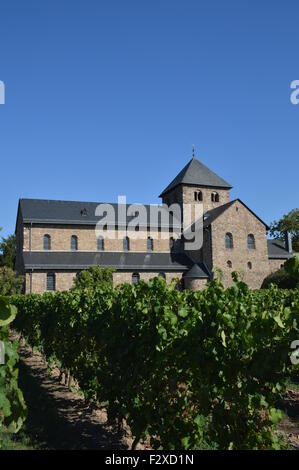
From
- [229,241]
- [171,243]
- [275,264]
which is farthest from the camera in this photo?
[275,264]

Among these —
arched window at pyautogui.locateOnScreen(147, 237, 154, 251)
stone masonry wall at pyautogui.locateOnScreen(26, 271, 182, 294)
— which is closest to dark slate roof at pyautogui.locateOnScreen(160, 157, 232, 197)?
arched window at pyautogui.locateOnScreen(147, 237, 154, 251)

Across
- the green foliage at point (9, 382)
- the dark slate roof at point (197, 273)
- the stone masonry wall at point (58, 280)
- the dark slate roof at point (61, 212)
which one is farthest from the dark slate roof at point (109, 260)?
the green foliage at point (9, 382)

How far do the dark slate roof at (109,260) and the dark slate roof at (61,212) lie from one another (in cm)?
280

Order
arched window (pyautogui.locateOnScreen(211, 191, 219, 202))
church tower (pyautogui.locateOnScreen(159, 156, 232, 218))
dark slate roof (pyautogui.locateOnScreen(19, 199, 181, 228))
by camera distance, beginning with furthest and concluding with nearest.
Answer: arched window (pyautogui.locateOnScreen(211, 191, 219, 202)) < church tower (pyautogui.locateOnScreen(159, 156, 232, 218)) < dark slate roof (pyautogui.locateOnScreen(19, 199, 181, 228))

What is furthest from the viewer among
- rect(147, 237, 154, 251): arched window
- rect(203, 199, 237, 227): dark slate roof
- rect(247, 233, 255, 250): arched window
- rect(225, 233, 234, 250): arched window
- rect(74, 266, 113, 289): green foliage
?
rect(147, 237, 154, 251): arched window

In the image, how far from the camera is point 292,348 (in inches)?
156

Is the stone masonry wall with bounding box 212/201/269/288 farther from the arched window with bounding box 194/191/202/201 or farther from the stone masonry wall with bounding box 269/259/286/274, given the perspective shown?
the arched window with bounding box 194/191/202/201

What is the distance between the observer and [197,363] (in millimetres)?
4680

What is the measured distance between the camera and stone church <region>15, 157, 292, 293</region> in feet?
108

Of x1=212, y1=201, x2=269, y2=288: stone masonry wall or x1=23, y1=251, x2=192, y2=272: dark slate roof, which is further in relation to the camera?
x1=212, y1=201, x2=269, y2=288: stone masonry wall

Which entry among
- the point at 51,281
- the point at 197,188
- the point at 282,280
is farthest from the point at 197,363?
the point at 197,188

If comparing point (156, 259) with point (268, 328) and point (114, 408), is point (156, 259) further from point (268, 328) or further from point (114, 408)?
point (268, 328)

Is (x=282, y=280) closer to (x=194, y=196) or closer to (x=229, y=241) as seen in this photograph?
(x=229, y=241)

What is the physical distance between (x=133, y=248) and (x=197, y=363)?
32510 millimetres
